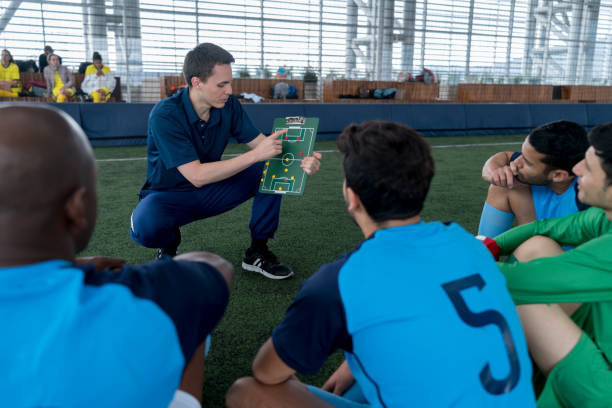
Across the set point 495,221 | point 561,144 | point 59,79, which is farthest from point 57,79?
point 561,144

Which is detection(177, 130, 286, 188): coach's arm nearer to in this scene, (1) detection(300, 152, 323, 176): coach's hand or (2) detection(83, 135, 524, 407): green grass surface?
(1) detection(300, 152, 323, 176): coach's hand

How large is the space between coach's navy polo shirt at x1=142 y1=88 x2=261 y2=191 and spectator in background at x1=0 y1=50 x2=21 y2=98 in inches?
278

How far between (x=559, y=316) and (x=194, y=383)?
104 cm

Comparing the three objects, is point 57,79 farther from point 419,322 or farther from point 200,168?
point 419,322

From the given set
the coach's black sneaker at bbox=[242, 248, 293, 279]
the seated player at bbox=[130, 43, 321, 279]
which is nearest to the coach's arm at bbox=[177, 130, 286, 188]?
the seated player at bbox=[130, 43, 321, 279]

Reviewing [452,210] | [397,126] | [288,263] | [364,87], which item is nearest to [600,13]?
[364,87]

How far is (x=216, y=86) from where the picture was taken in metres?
2.79

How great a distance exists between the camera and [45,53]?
30.4ft

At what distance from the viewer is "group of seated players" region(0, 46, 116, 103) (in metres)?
8.55

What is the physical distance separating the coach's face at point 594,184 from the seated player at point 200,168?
132 centimetres

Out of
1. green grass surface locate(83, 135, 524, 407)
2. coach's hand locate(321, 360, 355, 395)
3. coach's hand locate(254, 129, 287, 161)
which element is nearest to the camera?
coach's hand locate(321, 360, 355, 395)

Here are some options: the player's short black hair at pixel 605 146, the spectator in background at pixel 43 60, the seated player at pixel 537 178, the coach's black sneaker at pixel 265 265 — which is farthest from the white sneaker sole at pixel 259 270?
the spectator in background at pixel 43 60

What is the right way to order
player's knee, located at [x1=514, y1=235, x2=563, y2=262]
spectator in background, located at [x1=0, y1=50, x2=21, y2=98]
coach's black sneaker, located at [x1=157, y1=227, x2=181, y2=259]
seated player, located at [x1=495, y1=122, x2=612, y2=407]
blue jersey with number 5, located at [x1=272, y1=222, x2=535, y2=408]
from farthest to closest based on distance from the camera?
spectator in background, located at [x1=0, y1=50, x2=21, y2=98]
coach's black sneaker, located at [x1=157, y1=227, x2=181, y2=259]
player's knee, located at [x1=514, y1=235, x2=563, y2=262]
seated player, located at [x1=495, y1=122, x2=612, y2=407]
blue jersey with number 5, located at [x1=272, y1=222, x2=535, y2=408]

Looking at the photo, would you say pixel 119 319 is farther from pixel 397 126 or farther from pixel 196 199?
pixel 196 199
